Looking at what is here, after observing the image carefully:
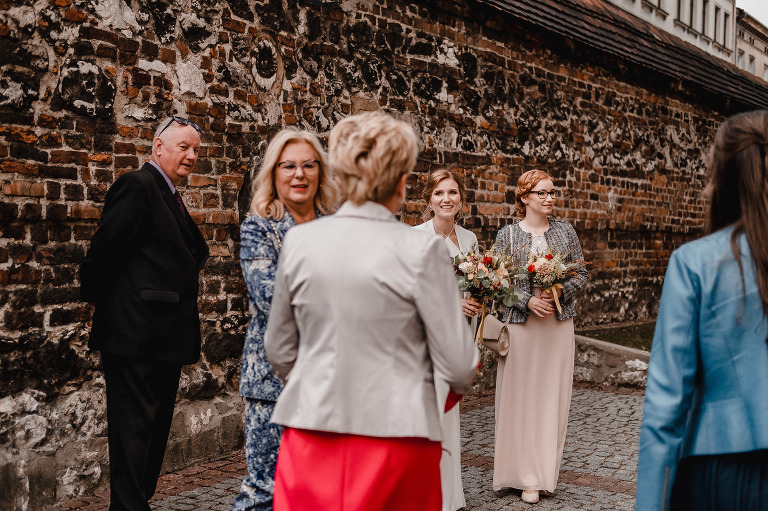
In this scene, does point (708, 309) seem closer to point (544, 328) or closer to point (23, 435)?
point (544, 328)

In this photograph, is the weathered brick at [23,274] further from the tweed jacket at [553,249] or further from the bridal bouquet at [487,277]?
the tweed jacket at [553,249]

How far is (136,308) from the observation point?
166 inches

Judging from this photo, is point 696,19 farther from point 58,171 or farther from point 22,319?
point 22,319

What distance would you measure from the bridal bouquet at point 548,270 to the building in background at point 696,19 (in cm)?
1595

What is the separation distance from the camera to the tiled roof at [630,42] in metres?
10.9

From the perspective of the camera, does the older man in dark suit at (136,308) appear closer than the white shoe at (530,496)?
Yes

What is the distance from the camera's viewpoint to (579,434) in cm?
739

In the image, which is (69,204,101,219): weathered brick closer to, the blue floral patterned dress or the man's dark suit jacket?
the man's dark suit jacket

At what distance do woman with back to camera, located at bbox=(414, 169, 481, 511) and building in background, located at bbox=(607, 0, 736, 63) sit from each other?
1610 cm

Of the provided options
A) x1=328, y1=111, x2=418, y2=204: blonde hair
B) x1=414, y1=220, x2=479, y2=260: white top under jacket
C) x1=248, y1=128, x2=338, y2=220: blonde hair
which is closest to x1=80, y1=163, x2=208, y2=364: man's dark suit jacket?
x1=248, y1=128, x2=338, y2=220: blonde hair

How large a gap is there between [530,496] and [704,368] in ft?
10.8

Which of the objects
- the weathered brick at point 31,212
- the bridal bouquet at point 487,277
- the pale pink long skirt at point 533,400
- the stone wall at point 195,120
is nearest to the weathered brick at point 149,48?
the stone wall at point 195,120

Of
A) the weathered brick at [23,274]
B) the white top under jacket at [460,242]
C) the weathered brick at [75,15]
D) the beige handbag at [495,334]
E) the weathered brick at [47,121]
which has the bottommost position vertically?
the beige handbag at [495,334]

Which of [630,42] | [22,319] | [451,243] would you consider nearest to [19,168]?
[22,319]
